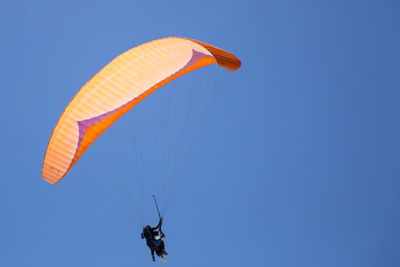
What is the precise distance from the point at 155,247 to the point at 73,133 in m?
4.59

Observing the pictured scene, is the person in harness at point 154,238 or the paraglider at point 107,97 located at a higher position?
the paraglider at point 107,97

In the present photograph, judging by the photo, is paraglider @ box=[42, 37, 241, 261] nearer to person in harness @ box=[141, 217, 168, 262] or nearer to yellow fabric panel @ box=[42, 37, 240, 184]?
yellow fabric panel @ box=[42, 37, 240, 184]

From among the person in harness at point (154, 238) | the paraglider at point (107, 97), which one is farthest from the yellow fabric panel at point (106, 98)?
the person in harness at point (154, 238)

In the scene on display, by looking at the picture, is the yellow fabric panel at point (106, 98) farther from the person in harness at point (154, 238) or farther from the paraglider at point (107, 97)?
the person in harness at point (154, 238)

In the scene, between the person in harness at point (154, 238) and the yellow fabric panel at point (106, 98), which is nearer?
the yellow fabric panel at point (106, 98)

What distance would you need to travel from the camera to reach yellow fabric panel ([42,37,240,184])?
1596 centimetres

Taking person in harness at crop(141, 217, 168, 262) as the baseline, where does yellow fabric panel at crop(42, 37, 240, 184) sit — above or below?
above

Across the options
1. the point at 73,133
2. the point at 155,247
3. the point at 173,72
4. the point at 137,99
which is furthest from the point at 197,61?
the point at 155,247

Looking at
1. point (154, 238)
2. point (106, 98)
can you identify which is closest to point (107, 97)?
point (106, 98)

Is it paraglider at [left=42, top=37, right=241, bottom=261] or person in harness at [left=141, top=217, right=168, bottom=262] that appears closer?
paraglider at [left=42, top=37, right=241, bottom=261]

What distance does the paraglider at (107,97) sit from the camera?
16.0m

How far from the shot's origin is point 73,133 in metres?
16.1

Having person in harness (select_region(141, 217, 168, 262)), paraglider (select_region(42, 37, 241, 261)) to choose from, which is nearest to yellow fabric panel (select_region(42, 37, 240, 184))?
paraglider (select_region(42, 37, 241, 261))

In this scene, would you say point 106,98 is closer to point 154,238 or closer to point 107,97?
point 107,97
